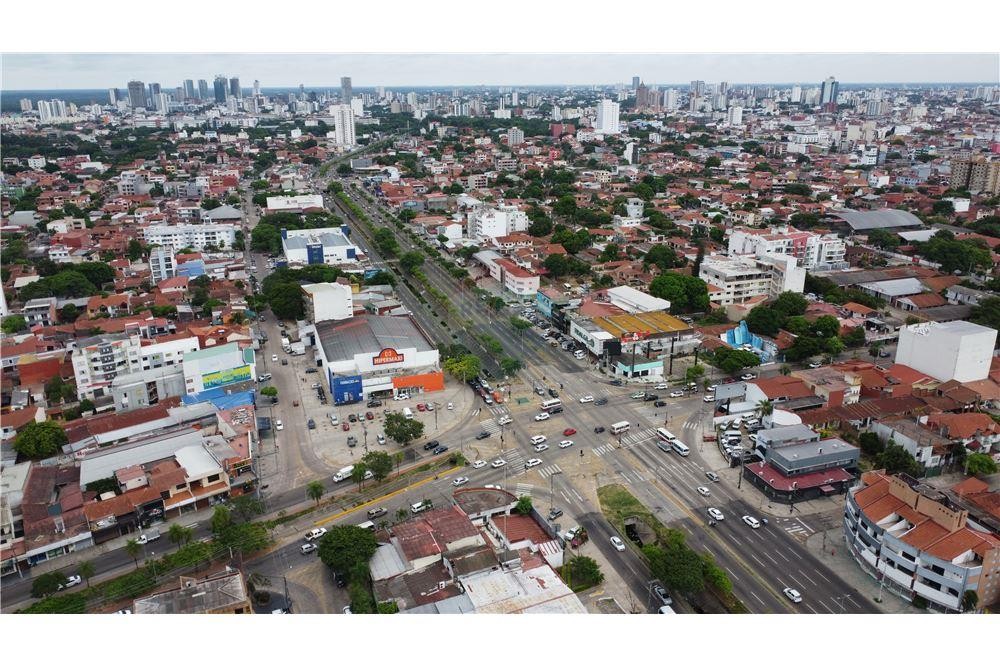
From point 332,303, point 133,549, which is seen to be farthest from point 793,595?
point 332,303

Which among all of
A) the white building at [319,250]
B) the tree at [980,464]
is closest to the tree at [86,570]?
the tree at [980,464]

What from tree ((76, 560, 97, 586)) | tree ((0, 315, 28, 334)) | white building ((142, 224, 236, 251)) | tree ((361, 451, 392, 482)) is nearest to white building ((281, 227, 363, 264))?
white building ((142, 224, 236, 251))

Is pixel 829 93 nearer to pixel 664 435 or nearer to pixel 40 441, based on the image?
pixel 664 435

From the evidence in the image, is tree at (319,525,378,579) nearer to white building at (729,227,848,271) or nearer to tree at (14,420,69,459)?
tree at (14,420,69,459)

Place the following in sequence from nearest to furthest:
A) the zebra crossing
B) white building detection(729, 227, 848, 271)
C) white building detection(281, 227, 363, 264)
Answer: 1. the zebra crossing
2. white building detection(729, 227, 848, 271)
3. white building detection(281, 227, 363, 264)

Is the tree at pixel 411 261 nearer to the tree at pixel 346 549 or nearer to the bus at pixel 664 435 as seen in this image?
the bus at pixel 664 435
